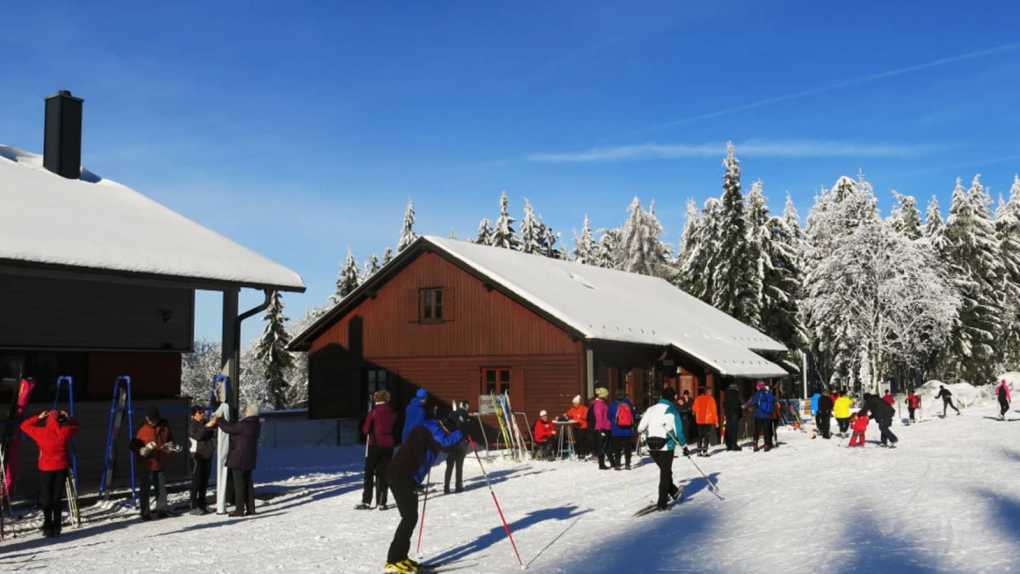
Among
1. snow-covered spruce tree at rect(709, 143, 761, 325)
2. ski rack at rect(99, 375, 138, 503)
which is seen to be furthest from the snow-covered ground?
snow-covered spruce tree at rect(709, 143, 761, 325)

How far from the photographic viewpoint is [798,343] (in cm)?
4931

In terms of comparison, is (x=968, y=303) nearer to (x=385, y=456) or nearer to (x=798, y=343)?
(x=798, y=343)

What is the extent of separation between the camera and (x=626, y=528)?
11.7 meters

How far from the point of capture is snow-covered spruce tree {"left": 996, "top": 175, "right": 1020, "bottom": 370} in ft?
190

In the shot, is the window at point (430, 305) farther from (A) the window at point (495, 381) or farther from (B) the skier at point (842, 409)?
(B) the skier at point (842, 409)

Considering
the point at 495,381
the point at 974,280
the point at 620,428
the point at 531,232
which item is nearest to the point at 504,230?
the point at 531,232

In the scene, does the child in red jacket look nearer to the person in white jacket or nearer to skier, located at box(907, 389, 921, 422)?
the person in white jacket

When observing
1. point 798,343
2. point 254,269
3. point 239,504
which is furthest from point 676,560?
point 798,343

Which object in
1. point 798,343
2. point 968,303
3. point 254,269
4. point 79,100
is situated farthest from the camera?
point 968,303

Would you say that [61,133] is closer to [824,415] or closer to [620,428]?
[620,428]

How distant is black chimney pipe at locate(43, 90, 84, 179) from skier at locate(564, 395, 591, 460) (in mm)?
11943

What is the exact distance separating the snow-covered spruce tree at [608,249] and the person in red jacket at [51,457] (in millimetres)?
59597

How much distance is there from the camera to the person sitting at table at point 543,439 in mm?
22188

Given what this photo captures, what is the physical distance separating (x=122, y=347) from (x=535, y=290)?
12.9m
